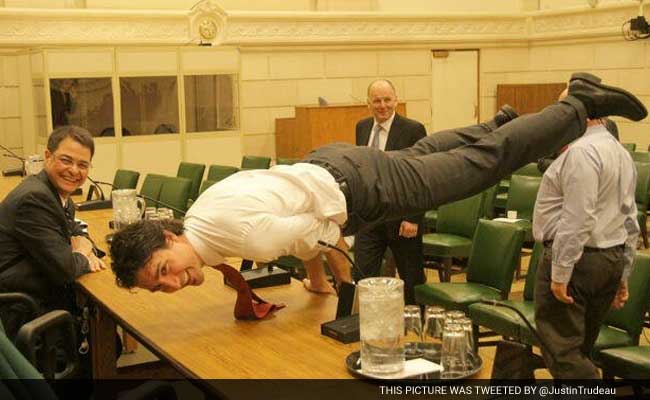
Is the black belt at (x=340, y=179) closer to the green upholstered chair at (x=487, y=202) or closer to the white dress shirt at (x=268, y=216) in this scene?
the white dress shirt at (x=268, y=216)

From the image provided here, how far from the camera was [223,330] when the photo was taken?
258cm

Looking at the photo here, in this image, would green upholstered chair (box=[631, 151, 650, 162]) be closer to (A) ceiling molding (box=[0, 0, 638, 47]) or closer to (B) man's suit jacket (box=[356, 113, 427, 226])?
(B) man's suit jacket (box=[356, 113, 427, 226])

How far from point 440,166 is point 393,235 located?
2.12 meters

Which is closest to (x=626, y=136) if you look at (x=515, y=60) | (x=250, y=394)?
(x=515, y=60)

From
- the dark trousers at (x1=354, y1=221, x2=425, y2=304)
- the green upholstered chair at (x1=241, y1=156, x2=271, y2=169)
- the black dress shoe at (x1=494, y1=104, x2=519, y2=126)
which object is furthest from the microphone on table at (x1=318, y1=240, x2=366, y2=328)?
the green upholstered chair at (x1=241, y1=156, x2=271, y2=169)

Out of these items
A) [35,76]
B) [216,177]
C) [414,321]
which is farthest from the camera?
[35,76]

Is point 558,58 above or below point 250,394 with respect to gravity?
above

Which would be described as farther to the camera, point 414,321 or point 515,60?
point 515,60

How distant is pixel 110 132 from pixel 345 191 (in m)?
6.60

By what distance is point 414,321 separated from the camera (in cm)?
238

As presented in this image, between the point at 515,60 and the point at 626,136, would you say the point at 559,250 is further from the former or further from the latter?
the point at 515,60

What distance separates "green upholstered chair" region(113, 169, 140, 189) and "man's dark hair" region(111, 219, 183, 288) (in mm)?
4587

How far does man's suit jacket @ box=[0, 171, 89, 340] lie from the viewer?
10.2ft

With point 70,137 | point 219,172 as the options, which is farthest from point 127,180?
point 70,137
